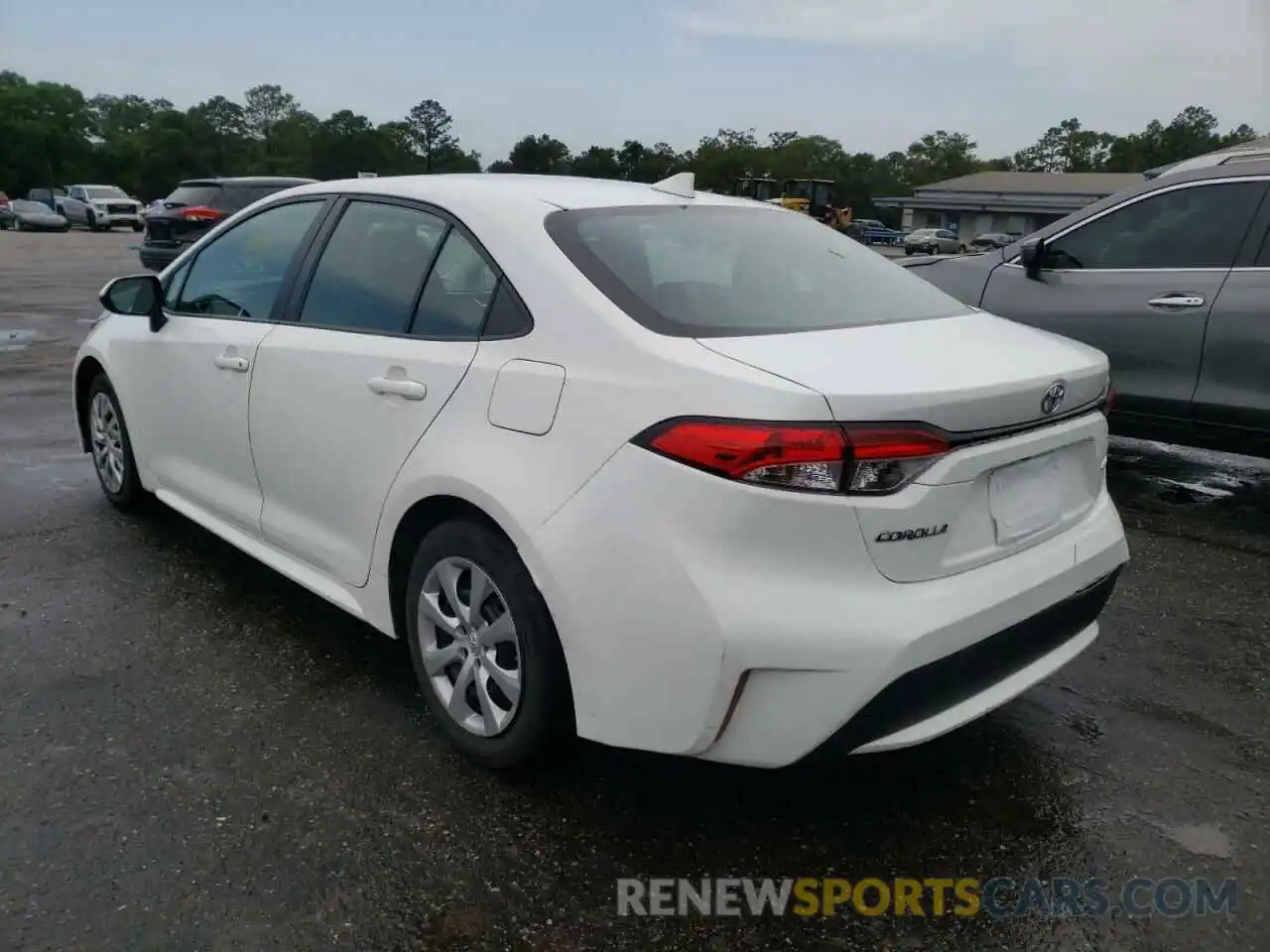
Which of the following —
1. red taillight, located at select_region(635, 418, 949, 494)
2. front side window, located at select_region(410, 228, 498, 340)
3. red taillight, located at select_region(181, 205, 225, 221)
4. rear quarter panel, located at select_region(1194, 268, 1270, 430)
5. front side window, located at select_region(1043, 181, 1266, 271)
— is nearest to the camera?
red taillight, located at select_region(635, 418, 949, 494)

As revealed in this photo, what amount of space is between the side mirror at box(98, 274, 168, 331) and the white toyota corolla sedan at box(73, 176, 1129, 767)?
85 centimetres

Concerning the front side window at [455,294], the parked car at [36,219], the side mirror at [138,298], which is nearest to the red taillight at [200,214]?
the side mirror at [138,298]

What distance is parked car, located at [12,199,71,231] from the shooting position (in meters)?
40.9

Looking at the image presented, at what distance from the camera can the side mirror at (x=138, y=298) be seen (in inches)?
163

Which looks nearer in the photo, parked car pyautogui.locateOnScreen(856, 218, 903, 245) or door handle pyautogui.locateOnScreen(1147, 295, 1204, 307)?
door handle pyautogui.locateOnScreen(1147, 295, 1204, 307)

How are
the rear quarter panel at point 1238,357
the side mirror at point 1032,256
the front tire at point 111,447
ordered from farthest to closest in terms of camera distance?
the side mirror at point 1032,256, the rear quarter panel at point 1238,357, the front tire at point 111,447

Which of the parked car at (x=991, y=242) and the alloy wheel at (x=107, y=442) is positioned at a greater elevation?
the parked car at (x=991, y=242)

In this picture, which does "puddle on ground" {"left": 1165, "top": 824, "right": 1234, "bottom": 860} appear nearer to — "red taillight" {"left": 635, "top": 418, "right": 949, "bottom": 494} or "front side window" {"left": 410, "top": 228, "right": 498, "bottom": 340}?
"red taillight" {"left": 635, "top": 418, "right": 949, "bottom": 494}

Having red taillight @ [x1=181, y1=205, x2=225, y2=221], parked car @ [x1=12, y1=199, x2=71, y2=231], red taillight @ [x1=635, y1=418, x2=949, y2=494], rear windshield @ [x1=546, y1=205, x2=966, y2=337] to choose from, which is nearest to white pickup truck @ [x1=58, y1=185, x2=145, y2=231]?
parked car @ [x1=12, y1=199, x2=71, y2=231]

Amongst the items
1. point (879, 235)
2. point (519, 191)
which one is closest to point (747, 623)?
point (519, 191)

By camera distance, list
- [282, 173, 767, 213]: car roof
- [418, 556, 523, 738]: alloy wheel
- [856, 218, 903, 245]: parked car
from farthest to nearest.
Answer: [856, 218, 903, 245]: parked car < [282, 173, 767, 213]: car roof < [418, 556, 523, 738]: alloy wheel

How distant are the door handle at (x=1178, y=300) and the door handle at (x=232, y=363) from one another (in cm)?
440

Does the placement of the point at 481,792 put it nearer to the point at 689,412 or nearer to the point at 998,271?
the point at 689,412
